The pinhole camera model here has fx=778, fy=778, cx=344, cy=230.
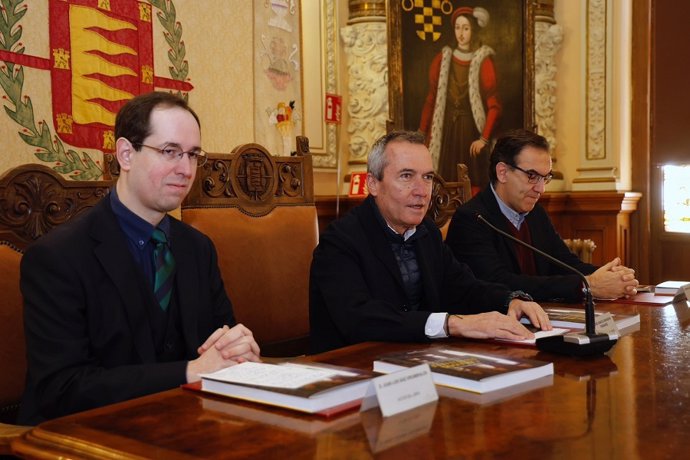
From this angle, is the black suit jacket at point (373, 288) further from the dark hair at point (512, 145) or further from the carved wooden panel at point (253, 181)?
the dark hair at point (512, 145)

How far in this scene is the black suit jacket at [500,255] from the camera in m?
2.96

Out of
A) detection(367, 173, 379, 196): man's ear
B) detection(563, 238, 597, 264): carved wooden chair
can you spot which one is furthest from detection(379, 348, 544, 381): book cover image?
detection(563, 238, 597, 264): carved wooden chair

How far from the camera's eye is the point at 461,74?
280 inches

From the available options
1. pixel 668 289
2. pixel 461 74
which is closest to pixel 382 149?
pixel 668 289

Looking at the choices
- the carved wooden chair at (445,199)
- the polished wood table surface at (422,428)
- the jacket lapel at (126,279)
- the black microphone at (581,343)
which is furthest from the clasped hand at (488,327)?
the carved wooden chair at (445,199)

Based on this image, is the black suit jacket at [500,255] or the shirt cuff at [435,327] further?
the black suit jacket at [500,255]

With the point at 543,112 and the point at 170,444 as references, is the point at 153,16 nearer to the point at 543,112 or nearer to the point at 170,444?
the point at 170,444

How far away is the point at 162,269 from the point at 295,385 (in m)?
0.79

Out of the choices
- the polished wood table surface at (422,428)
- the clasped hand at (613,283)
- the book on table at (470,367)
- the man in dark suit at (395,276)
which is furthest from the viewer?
the clasped hand at (613,283)

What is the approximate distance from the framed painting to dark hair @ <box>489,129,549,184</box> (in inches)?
122

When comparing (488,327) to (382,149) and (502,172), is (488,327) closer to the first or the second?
(382,149)

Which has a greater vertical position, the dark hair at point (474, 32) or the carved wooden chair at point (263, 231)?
the dark hair at point (474, 32)

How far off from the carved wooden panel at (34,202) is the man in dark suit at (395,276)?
2.53ft

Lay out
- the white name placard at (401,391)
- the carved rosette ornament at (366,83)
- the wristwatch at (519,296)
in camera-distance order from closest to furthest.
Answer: the white name placard at (401,391)
the wristwatch at (519,296)
the carved rosette ornament at (366,83)
